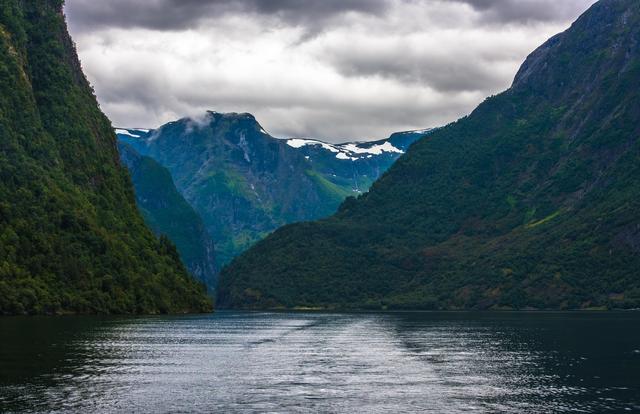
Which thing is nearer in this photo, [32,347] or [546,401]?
[546,401]

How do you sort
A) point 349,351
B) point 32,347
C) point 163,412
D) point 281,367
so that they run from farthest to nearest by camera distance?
point 349,351 → point 32,347 → point 281,367 → point 163,412

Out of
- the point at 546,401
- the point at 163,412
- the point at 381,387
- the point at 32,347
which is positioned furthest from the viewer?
the point at 32,347

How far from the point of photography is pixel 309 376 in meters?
118

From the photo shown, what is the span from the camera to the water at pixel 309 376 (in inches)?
3600

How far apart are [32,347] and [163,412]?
63413 mm

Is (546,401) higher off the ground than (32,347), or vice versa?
(32,347)

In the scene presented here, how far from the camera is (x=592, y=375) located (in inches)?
4688

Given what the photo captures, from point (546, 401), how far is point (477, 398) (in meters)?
→ 7.32

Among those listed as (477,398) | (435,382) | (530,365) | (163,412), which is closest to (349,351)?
(530,365)

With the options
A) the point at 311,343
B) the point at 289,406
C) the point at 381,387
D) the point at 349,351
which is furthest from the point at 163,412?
the point at 311,343

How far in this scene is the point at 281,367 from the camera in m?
130

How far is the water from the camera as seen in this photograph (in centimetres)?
9144

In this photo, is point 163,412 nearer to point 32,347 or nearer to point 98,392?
point 98,392

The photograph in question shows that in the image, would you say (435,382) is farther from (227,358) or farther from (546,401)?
(227,358)
